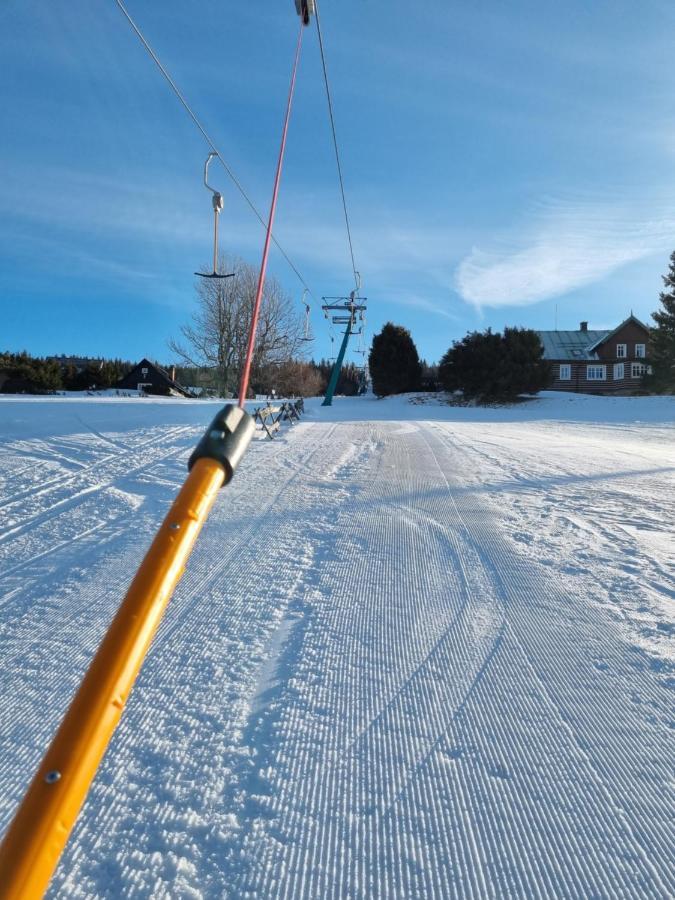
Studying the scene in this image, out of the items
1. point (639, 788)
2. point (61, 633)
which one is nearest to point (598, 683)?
point (639, 788)

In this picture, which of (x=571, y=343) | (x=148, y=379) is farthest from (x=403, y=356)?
(x=148, y=379)

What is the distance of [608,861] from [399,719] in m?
0.68

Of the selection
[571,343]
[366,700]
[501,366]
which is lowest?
[366,700]

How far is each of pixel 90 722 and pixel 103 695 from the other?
0.04 meters

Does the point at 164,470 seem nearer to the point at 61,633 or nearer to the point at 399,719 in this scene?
the point at 61,633

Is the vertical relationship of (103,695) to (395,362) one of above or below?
below

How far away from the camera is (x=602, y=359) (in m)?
39.1

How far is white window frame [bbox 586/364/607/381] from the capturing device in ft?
129

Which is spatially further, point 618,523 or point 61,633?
point 618,523

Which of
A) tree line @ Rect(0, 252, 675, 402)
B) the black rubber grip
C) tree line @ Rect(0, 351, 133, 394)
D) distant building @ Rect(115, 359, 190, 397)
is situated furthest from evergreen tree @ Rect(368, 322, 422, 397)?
the black rubber grip

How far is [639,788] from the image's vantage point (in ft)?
4.84

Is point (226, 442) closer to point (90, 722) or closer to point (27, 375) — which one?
point (90, 722)

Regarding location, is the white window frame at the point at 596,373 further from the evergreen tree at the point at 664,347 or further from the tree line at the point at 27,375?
the tree line at the point at 27,375

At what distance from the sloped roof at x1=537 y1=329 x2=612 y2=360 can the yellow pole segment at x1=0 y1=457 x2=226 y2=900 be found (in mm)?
Result: 41923
